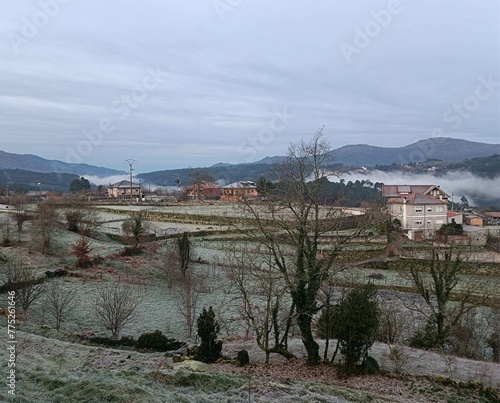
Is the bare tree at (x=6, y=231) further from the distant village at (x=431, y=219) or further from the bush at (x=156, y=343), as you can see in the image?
the bush at (x=156, y=343)

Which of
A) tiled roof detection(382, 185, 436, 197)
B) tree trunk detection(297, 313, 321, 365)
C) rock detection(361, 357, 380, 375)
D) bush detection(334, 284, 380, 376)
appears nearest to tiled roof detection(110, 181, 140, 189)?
tiled roof detection(382, 185, 436, 197)

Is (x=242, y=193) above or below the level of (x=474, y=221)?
above

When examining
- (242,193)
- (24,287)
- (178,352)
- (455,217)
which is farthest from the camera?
(455,217)

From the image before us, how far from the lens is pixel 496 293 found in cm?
2292

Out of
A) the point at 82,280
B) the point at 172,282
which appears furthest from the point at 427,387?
the point at 82,280

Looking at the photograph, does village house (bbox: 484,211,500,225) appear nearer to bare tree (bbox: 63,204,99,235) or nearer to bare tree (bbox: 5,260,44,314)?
bare tree (bbox: 63,204,99,235)

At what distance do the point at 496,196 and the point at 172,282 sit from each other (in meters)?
106

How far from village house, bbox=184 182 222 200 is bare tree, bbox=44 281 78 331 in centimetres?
5626

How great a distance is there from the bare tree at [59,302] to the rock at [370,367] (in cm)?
1105

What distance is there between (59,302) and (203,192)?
223ft

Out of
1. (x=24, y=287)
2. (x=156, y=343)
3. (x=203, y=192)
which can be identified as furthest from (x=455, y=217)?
(x=203, y=192)

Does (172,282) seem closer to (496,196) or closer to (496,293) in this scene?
(496,293)

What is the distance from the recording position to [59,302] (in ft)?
61.1

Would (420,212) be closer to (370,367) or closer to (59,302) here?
(370,367)
